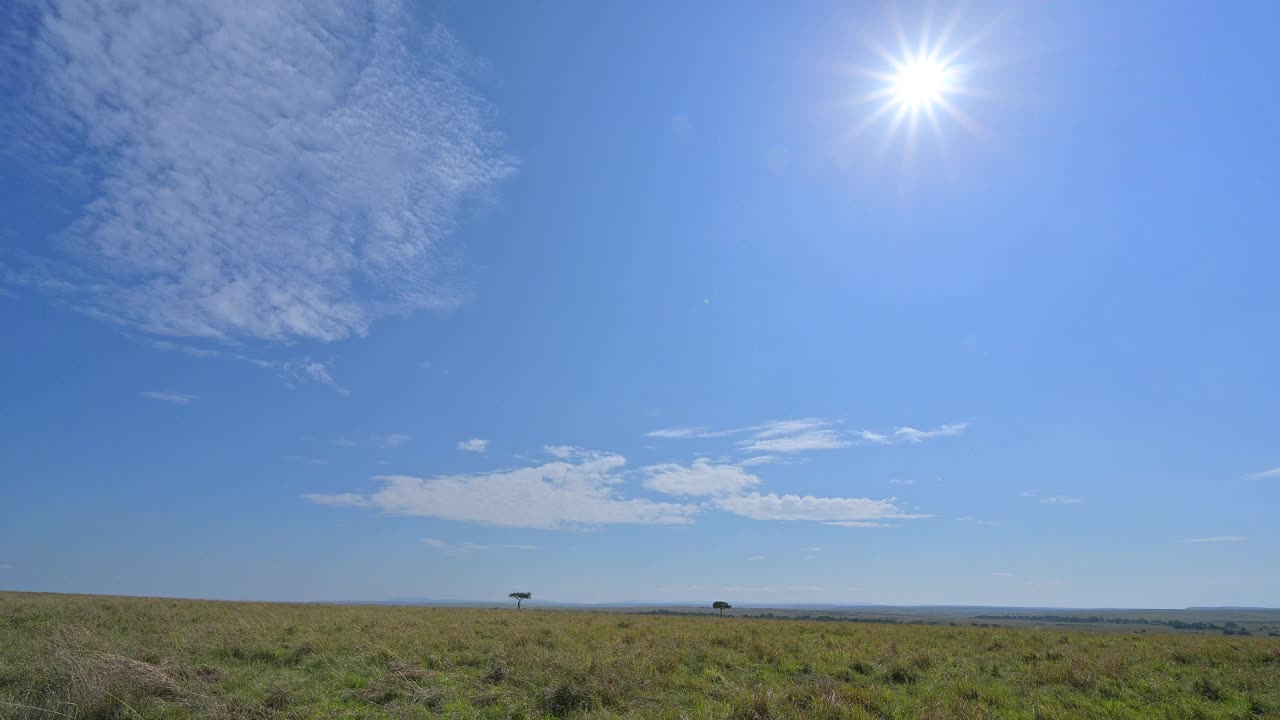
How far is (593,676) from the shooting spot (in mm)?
13688

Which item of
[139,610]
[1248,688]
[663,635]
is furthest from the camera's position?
[139,610]

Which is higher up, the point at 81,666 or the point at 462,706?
the point at 81,666

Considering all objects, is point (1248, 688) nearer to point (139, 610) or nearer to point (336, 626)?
point (336, 626)

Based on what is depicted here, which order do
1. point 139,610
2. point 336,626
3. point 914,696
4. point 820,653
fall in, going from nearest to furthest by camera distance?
point 914,696 → point 820,653 → point 336,626 → point 139,610

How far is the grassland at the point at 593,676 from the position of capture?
1127 centimetres

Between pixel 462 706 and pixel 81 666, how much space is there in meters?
6.83

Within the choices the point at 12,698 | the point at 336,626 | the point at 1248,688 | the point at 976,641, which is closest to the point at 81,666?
the point at 12,698

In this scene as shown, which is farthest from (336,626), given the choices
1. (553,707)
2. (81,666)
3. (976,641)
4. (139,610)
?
(976,641)

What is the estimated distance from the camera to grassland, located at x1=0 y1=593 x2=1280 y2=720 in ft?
37.0

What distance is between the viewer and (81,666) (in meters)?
10.8

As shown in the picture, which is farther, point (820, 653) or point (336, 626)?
point (336, 626)

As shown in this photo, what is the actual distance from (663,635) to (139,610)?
90.3 feet

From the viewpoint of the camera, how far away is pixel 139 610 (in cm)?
3070

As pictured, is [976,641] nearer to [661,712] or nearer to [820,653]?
[820,653]
